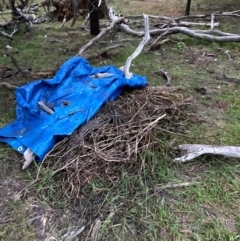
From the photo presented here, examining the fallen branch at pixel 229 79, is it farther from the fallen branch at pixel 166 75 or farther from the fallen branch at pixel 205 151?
the fallen branch at pixel 205 151

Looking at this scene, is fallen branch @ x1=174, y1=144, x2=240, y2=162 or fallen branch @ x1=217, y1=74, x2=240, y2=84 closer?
fallen branch @ x1=174, y1=144, x2=240, y2=162

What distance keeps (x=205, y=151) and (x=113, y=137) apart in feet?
2.21

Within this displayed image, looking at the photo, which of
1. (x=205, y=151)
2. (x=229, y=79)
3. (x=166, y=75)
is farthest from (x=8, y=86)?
(x=229, y=79)

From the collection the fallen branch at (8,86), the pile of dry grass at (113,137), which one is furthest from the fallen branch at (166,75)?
the fallen branch at (8,86)

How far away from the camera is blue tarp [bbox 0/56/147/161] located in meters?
2.54

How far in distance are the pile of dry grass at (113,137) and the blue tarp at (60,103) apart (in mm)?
80

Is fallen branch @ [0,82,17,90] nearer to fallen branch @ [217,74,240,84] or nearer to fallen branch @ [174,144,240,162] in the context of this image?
fallen branch @ [174,144,240,162]

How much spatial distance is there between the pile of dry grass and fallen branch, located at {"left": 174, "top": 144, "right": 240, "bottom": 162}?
27cm

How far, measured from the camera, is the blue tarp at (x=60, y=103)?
254 cm

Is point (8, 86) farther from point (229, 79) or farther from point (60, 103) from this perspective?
point (229, 79)

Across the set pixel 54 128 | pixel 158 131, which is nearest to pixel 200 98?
pixel 158 131

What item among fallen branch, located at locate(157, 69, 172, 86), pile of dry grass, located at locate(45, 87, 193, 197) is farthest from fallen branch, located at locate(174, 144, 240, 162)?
fallen branch, located at locate(157, 69, 172, 86)

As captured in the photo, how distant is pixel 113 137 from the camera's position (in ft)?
8.20

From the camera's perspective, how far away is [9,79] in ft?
12.9
